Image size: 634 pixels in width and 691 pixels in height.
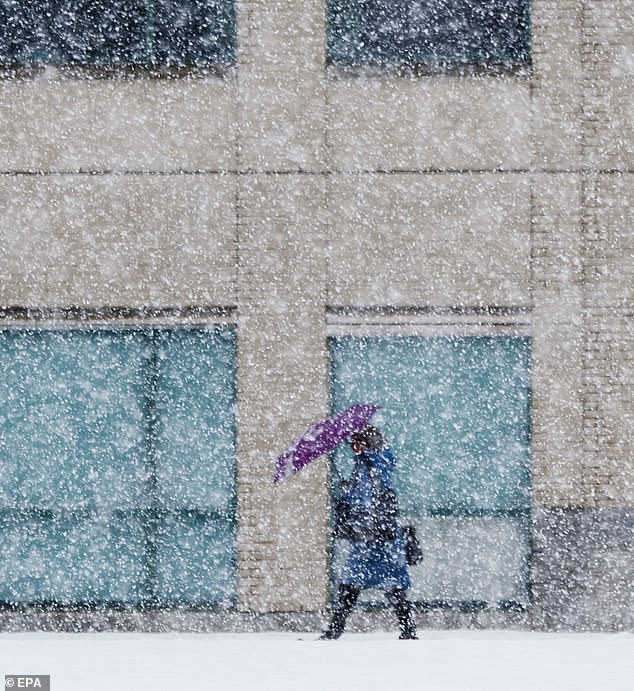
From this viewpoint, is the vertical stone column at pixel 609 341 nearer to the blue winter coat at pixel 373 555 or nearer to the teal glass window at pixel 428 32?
the teal glass window at pixel 428 32

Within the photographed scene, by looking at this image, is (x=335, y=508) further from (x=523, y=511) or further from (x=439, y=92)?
(x=439, y=92)

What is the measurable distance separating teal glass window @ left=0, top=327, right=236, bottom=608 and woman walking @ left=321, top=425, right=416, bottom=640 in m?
1.88

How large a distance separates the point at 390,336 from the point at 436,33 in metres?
2.84

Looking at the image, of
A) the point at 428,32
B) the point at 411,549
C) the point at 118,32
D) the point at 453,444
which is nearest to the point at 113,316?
the point at 118,32

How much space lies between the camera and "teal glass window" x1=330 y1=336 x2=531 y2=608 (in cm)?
1320

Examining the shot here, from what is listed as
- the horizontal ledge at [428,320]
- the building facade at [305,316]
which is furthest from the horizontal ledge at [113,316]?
the horizontal ledge at [428,320]


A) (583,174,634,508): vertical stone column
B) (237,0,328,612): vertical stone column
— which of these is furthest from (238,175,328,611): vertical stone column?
(583,174,634,508): vertical stone column

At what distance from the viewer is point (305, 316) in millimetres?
13109

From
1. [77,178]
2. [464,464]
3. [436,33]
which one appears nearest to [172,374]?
[77,178]

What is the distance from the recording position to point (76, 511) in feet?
43.6

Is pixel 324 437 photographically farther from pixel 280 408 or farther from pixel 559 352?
pixel 559 352

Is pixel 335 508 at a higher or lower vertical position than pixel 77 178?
lower

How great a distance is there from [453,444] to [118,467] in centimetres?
306

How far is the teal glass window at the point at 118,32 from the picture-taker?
13.4 m
